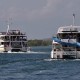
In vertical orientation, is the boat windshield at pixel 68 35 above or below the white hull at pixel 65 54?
above

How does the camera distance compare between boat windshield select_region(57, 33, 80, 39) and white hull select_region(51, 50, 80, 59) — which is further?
boat windshield select_region(57, 33, 80, 39)

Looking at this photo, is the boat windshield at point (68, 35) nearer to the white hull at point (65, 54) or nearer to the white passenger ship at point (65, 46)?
the white passenger ship at point (65, 46)

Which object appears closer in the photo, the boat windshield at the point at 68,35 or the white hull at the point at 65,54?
the white hull at the point at 65,54

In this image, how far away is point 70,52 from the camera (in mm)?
112000

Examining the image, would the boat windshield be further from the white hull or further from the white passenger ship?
the white hull

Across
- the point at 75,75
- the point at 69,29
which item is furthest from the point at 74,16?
the point at 75,75

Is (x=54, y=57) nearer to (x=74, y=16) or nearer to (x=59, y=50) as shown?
(x=59, y=50)

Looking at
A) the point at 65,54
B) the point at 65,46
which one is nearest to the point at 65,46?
the point at 65,46

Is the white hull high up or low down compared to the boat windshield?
down

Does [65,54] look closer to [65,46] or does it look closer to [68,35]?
[65,46]

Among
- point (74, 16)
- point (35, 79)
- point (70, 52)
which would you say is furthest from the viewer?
point (74, 16)

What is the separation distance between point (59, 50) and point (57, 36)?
13.0 feet

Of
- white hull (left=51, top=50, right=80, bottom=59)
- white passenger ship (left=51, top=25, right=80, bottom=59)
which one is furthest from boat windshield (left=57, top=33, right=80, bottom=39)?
white hull (left=51, top=50, right=80, bottom=59)

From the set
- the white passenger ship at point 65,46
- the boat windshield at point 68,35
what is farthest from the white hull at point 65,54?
the boat windshield at point 68,35
